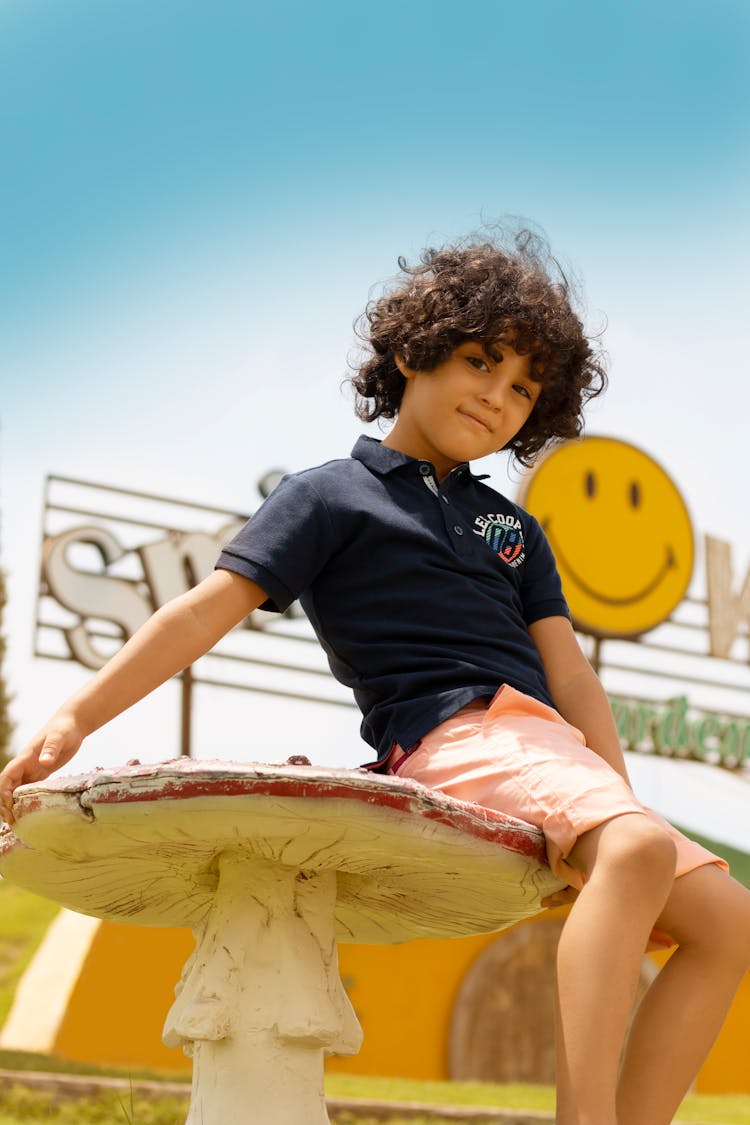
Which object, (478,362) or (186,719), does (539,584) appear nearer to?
(478,362)

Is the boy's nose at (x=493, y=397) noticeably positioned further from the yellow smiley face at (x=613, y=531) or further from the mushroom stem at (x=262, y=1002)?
the yellow smiley face at (x=613, y=531)

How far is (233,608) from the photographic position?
179 cm

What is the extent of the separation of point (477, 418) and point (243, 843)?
846 millimetres

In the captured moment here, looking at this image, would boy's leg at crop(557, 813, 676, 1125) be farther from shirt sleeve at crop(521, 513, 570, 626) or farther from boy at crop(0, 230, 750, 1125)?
shirt sleeve at crop(521, 513, 570, 626)

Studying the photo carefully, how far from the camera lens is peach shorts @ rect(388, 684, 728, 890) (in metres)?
1.57

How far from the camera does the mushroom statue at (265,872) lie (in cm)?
138

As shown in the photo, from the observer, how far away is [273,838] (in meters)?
1.48

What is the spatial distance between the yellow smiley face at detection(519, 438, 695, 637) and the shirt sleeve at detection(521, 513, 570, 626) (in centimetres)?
906

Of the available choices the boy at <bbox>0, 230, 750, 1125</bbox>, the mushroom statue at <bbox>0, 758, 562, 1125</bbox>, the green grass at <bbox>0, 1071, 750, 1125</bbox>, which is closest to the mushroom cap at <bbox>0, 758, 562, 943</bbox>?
the mushroom statue at <bbox>0, 758, 562, 1125</bbox>

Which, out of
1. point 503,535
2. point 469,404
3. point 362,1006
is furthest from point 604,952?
point 362,1006

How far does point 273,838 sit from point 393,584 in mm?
554

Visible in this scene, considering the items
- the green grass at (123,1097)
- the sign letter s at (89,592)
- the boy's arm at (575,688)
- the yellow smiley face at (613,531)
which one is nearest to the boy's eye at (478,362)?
the boy's arm at (575,688)

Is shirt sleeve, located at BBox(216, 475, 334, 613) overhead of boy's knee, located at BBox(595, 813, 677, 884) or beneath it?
overhead

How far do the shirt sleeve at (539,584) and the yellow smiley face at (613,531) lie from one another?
9058 mm
